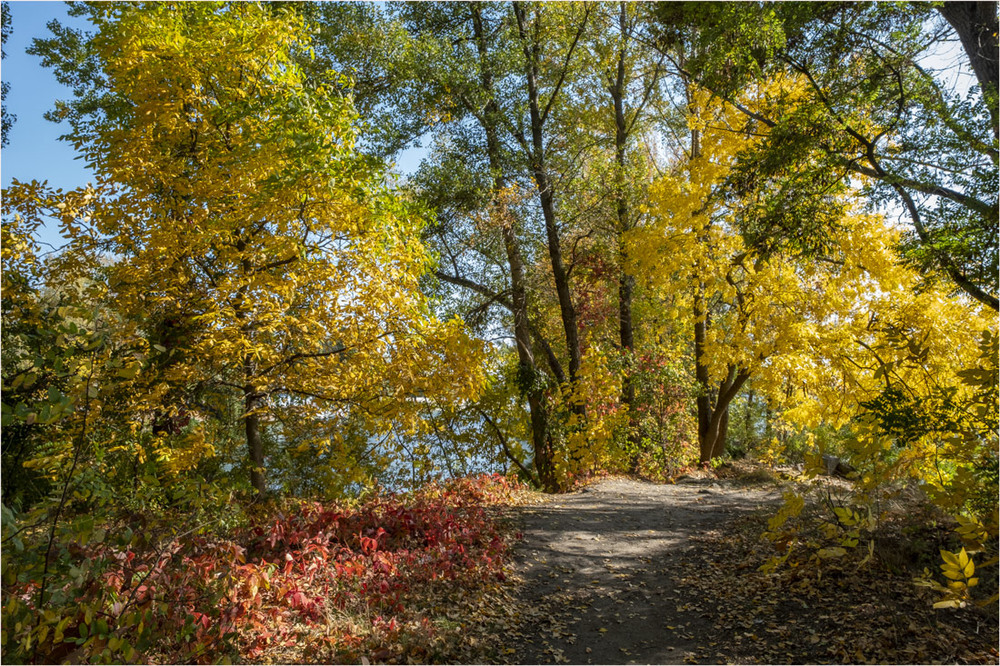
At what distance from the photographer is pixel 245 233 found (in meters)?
5.88

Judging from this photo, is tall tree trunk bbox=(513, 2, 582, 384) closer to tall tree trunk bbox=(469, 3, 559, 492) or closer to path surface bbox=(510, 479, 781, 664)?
tall tree trunk bbox=(469, 3, 559, 492)

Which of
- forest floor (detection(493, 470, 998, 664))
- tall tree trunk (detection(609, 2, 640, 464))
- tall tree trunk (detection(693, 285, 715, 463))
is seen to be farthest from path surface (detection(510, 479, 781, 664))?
tall tree trunk (detection(693, 285, 715, 463))

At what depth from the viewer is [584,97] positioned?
1329 cm

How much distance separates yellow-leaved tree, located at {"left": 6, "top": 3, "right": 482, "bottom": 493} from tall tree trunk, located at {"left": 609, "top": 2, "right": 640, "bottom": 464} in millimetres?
5979

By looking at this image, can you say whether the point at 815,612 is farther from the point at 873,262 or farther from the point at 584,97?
the point at 584,97

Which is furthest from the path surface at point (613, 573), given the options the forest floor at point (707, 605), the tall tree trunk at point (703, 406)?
the tall tree trunk at point (703, 406)

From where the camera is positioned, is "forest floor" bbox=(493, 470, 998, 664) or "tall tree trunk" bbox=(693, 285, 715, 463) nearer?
"forest floor" bbox=(493, 470, 998, 664)

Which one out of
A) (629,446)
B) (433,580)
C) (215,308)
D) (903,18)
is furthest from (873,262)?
(215,308)

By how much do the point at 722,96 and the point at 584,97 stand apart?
724cm

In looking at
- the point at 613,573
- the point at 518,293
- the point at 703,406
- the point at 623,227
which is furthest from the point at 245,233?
the point at 703,406

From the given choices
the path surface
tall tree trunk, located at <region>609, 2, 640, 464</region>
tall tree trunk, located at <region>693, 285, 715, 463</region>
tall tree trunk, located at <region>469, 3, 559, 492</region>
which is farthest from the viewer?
tall tree trunk, located at <region>693, 285, 715, 463</region>

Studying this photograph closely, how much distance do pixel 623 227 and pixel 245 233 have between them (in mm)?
8300

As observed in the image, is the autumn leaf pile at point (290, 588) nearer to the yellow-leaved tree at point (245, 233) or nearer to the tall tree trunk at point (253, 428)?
the tall tree trunk at point (253, 428)

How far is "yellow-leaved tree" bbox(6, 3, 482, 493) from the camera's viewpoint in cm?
524
